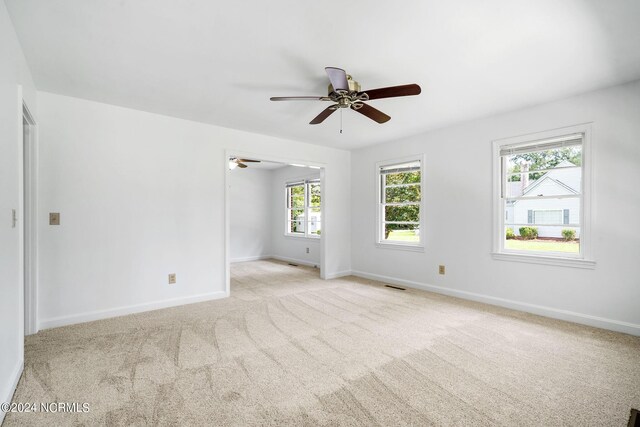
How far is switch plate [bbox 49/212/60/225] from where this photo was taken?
308 centimetres

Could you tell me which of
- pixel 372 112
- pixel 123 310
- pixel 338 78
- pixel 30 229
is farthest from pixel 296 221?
pixel 338 78

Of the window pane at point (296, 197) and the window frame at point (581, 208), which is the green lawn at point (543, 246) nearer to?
the window frame at point (581, 208)

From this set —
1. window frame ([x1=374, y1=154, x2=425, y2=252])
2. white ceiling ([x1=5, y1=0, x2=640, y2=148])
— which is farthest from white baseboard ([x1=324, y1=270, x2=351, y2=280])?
white ceiling ([x1=5, y1=0, x2=640, y2=148])

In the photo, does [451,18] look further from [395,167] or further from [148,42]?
[395,167]

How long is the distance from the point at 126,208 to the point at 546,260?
4860mm

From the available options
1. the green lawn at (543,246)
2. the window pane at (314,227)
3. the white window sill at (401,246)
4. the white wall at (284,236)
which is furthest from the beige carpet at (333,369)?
the window pane at (314,227)

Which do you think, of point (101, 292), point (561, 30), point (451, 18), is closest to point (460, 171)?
point (561, 30)

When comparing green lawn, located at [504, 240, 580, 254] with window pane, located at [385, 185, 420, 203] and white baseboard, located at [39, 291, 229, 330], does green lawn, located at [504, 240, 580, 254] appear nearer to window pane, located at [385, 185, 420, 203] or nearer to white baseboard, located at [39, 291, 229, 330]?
window pane, located at [385, 185, 420, 203]

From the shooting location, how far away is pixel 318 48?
89.4 inches

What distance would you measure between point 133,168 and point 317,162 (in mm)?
2824

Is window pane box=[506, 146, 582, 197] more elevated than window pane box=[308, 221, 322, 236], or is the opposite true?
window pane box=[506, 146, 582, 197]

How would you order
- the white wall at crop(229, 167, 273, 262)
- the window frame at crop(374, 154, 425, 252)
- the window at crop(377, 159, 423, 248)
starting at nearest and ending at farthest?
the window frame at crop(374, 154, 425, 252)
the window at crop(377, 159, 423, 248)
the white wall at crop(229, 167, 273, 262)

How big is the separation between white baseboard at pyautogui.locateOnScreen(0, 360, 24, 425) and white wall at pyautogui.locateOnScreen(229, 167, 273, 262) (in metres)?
5.31

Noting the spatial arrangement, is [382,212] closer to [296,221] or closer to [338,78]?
[296,221]
